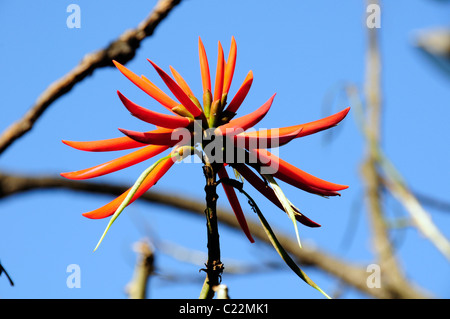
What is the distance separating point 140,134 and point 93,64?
0.96 feet

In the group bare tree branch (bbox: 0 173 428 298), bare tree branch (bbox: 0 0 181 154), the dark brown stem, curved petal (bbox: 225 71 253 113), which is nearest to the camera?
the dark brown stem

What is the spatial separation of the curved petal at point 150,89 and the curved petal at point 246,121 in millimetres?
69

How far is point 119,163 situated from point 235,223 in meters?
2.02

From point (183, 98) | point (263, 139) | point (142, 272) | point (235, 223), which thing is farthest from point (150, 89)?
point (235, 223)

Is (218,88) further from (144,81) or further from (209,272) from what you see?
(209,272)

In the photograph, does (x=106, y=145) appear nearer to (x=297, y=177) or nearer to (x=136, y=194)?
(x=136, y=194)

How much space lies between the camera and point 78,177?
54 cm

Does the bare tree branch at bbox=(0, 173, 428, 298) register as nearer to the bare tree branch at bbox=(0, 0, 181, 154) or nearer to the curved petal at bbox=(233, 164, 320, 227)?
the bare tree branch at bbox=(0, 0, 181, 154)

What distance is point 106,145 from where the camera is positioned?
1.80 feet

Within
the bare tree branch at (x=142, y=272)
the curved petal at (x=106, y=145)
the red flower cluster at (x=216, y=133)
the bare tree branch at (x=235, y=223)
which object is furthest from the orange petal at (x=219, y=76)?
the bare tree branch at (x=235, y=223)

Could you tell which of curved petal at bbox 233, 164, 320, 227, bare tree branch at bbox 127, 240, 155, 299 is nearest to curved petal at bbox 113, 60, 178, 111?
curved petal at bbox 233, 164, 320, 227

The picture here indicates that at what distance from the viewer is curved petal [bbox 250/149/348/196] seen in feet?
1.78

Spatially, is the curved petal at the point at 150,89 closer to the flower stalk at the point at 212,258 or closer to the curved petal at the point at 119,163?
the curved petal at the point at 119,163

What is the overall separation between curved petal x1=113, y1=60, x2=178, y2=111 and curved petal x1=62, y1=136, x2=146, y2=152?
55 millimetres
